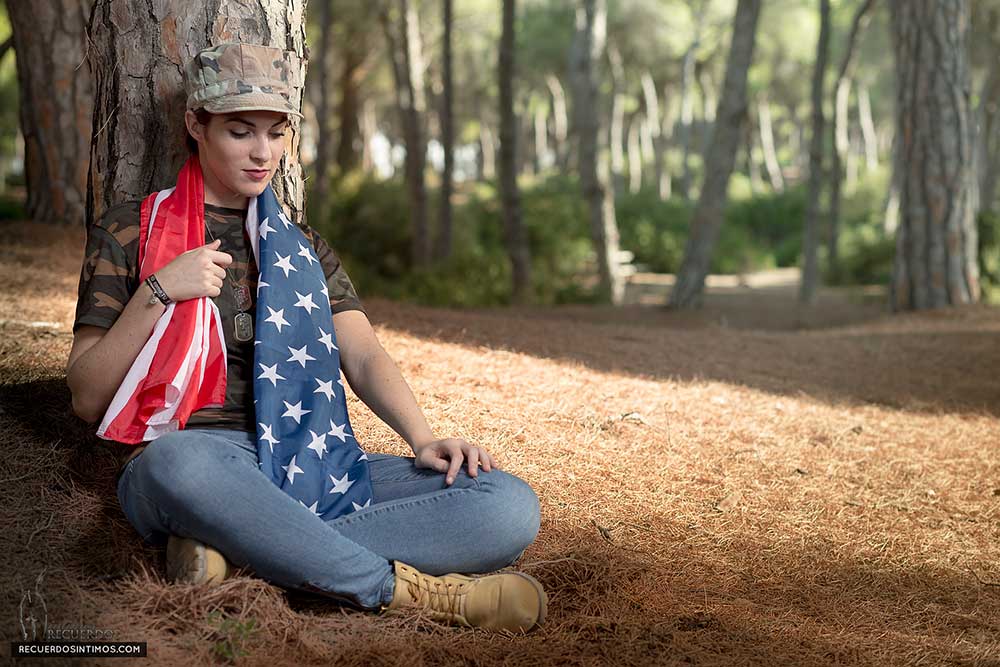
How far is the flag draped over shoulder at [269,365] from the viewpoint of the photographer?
2738 mm

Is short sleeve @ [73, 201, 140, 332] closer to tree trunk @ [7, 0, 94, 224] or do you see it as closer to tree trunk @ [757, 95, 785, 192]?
tree trunk @ [7, 0, 94, 224]

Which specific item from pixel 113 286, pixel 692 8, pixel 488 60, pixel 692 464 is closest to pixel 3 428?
pixel 113 286

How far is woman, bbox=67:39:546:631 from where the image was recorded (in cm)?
266

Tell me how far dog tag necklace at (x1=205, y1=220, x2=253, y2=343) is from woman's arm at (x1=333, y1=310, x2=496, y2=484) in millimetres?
313

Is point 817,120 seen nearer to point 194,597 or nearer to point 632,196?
point 632,196

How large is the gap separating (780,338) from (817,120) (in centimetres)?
788

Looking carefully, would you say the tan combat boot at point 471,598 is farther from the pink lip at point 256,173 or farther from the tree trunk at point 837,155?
the tree trunk at point 837,155

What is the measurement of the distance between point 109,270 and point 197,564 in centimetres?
83

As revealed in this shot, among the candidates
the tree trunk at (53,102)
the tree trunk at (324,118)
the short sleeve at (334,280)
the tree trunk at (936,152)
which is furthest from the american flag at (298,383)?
the tree trunk at (324,118)

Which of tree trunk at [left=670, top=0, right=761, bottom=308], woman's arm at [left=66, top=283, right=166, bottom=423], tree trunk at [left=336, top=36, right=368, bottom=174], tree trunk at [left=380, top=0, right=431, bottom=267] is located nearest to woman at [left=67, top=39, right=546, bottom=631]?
woman's arm at [left=66, top=283, right=166, bottom=423]

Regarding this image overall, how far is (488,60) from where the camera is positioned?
43344 mm
